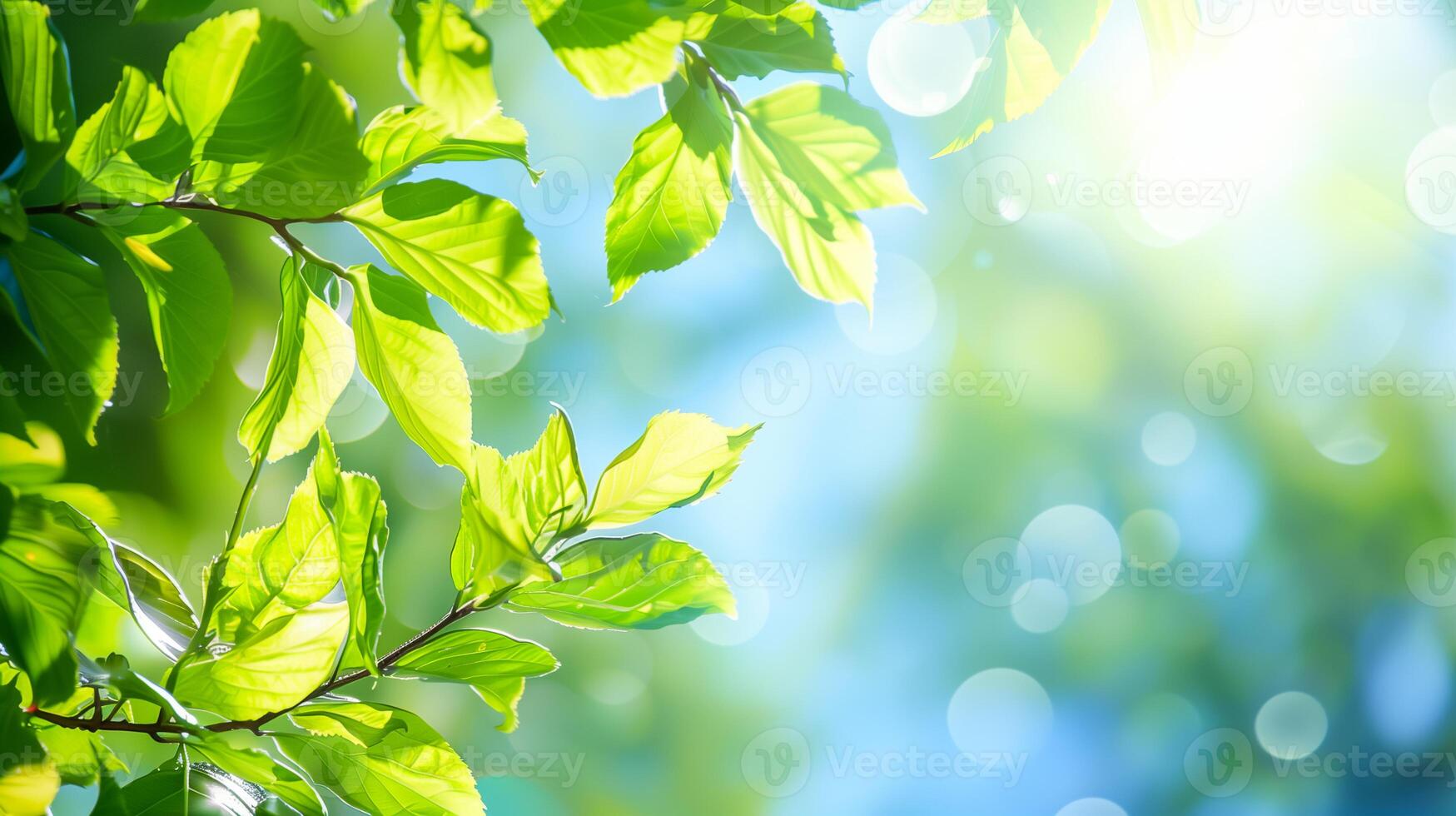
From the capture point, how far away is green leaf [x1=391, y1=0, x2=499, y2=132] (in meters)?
0.19

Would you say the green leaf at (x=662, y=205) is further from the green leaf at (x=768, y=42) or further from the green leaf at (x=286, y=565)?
the green leaf at (x=286, y=565)

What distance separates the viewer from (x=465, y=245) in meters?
0.25

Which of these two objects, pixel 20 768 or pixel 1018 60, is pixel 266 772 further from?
pixel 1018 60

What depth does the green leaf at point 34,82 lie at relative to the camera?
209 mm

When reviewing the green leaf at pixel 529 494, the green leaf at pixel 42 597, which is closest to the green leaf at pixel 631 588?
the green leaf at pixel 529 494

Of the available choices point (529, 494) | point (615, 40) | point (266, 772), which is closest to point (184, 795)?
point (266, 772)

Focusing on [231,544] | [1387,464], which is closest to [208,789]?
[231,544]

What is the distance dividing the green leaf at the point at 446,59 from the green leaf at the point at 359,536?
4.5 inches

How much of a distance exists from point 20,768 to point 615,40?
0.76ft

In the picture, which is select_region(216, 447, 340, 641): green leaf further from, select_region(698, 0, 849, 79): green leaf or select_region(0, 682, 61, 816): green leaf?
select_region(698, 0, 849, 79): green leaf

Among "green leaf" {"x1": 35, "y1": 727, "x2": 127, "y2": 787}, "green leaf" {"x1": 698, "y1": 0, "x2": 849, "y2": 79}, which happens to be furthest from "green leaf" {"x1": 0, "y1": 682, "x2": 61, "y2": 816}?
"green leaf" {"x1": 698, "y1": 0, "x2": 849, "y2": 79}

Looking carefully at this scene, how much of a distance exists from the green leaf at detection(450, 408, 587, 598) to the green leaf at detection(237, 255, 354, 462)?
5 centimetres

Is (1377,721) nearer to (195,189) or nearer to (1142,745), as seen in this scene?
(1142,745)

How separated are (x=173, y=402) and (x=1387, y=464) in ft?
10.5
